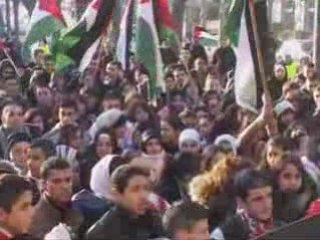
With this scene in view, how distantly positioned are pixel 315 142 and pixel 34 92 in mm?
4896

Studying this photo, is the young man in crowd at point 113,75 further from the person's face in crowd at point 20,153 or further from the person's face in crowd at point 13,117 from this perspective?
the person's face in crowd at point 20,153

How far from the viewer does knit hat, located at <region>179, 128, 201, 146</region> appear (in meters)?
8.38

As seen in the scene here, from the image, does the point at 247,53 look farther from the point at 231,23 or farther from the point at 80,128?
the point at 80,128

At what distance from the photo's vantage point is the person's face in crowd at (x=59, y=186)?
19.7ft

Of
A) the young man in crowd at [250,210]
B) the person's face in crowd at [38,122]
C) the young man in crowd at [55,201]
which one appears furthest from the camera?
the person's face in crowd at [38,122]

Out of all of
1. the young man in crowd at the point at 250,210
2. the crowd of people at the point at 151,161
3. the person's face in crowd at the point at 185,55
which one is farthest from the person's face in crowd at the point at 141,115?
the person's face in crowd at the point at 185,55

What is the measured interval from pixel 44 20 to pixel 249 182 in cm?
709

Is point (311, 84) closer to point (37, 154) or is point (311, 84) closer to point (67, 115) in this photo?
point (67, 115)

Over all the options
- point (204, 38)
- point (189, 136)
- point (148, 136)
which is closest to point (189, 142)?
point (189, 136)

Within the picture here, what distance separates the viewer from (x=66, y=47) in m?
11.0

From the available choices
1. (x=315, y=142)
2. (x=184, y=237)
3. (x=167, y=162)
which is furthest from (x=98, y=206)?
(x=315, y=142)

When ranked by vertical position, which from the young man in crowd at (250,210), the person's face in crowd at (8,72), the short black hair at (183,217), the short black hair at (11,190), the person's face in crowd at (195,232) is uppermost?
the short black hair at (11,190)

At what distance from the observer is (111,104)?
33.6 feet

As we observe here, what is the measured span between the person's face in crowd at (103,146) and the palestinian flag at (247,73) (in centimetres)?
127
